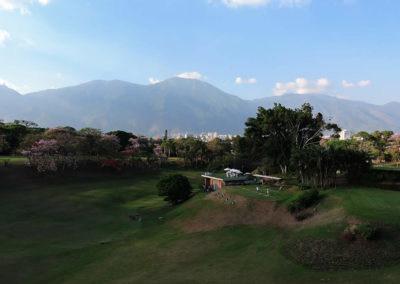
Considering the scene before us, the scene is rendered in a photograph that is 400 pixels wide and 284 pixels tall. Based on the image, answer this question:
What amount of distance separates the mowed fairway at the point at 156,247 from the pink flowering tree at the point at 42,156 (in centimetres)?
1815

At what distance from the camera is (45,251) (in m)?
27.1

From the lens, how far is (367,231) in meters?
19.8

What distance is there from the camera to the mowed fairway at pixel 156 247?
1811 cm

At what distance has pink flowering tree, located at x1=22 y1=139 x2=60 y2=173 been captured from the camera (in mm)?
62000

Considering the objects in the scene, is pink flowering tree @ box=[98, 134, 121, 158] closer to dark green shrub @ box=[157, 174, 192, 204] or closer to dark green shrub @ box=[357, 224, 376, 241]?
dark green shrub @ box=[157, 174, 192, 204]

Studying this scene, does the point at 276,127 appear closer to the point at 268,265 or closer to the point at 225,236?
the point at 225,236

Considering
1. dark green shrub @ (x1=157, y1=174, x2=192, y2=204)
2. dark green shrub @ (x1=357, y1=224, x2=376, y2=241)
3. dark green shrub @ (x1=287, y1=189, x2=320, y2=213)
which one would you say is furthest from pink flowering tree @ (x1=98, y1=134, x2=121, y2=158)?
dark green shrub @ (x1=357, y1=224, x2=376, y2=241)

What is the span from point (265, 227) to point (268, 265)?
8.28m

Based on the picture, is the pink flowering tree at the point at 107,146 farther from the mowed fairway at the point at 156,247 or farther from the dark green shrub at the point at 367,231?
the dark green shrub at the point at 367,231

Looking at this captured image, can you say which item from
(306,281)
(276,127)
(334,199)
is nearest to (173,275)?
(306,281)

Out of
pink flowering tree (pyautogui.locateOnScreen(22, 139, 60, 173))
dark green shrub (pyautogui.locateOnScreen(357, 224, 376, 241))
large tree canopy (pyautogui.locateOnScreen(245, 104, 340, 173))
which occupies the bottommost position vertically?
dark green shrub (pyautogui.locateOnScreen(357, 224, 376, 241))

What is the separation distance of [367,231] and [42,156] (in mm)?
66749

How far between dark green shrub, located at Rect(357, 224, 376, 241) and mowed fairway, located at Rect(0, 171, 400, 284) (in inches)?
68.9

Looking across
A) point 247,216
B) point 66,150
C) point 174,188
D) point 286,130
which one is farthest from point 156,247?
point 66,150
